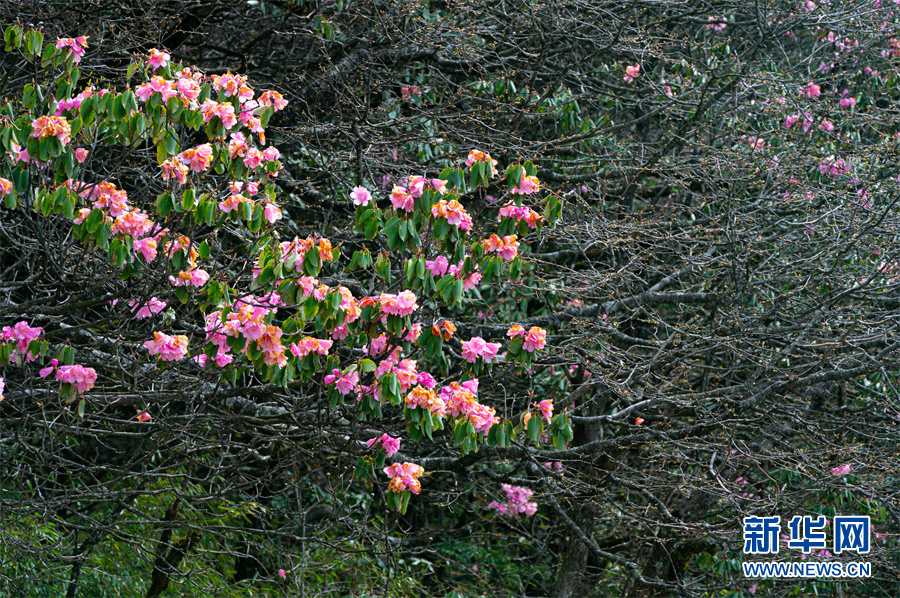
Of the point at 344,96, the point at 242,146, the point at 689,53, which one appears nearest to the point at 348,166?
the point at 344,96

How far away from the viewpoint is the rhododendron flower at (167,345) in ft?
11.0

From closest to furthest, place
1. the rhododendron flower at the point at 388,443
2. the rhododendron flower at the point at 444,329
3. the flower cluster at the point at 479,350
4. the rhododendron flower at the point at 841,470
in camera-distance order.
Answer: the rhododendron flower at the point at 444,329 → the flower cluster at the point at 479,350 → the rhododendron flower at the point at 388,443 → the rhododendron flower at the point at 841,470

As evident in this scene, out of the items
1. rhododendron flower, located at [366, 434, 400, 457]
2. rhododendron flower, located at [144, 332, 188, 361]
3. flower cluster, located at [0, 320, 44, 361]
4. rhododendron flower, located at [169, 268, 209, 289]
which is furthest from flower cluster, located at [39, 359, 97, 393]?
rhododendron flower, located at [366, 434, 400, 457]

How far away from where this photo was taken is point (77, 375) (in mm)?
3387

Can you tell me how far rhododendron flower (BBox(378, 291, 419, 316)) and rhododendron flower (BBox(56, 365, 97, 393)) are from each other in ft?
3.93

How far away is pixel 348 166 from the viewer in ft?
17.1

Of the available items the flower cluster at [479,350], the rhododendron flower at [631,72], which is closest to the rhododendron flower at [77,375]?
the flower cluster at [479,350]

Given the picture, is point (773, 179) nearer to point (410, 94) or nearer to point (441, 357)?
point (410, 94)

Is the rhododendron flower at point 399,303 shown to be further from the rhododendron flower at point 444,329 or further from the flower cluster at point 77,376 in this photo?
the flower cluster at point 77,376

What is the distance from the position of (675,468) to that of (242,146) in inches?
129

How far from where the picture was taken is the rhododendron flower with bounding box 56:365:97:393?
336 cm

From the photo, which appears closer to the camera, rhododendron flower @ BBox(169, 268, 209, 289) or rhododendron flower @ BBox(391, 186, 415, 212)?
rhododendron flower @ BBox(391, 186, 415, 212)

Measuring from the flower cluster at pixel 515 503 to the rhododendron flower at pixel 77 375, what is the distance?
293 centimetres

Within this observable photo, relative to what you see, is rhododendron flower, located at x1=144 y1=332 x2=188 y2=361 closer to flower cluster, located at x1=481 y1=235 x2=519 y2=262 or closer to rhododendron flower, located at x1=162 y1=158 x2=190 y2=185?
rhododendron flower, located at x1=162 y1=158 x2=190 y2=185
